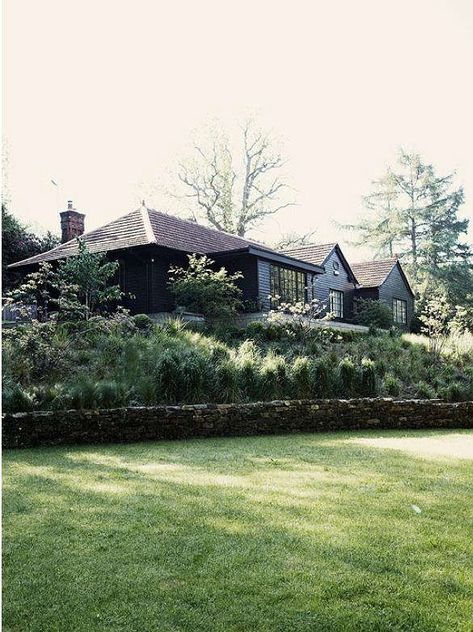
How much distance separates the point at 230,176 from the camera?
33719 millimetres

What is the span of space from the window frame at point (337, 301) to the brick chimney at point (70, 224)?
10691 millimetres

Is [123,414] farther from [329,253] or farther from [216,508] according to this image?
[329,253]

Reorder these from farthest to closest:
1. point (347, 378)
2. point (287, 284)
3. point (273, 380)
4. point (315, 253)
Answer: point (315, 253) < point (287, 284) < point (347, 378) < point (273, 380)

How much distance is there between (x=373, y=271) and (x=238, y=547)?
1052 inches

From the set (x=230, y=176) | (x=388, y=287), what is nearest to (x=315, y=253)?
(x=388, y=287)

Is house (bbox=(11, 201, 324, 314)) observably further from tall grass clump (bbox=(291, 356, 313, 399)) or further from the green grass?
the green grass

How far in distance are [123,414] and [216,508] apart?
13.7ft

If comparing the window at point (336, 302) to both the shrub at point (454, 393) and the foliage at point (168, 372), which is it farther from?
the shrub at point (454, 393)

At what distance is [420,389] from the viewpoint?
37.3ft

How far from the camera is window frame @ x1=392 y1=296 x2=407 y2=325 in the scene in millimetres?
28812

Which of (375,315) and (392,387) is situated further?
(375,315)

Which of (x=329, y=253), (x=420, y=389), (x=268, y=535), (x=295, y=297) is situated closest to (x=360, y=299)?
(x=329, y=253)

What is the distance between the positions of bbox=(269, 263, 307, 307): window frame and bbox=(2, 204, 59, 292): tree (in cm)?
967

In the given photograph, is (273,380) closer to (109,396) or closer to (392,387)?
(392,387)
